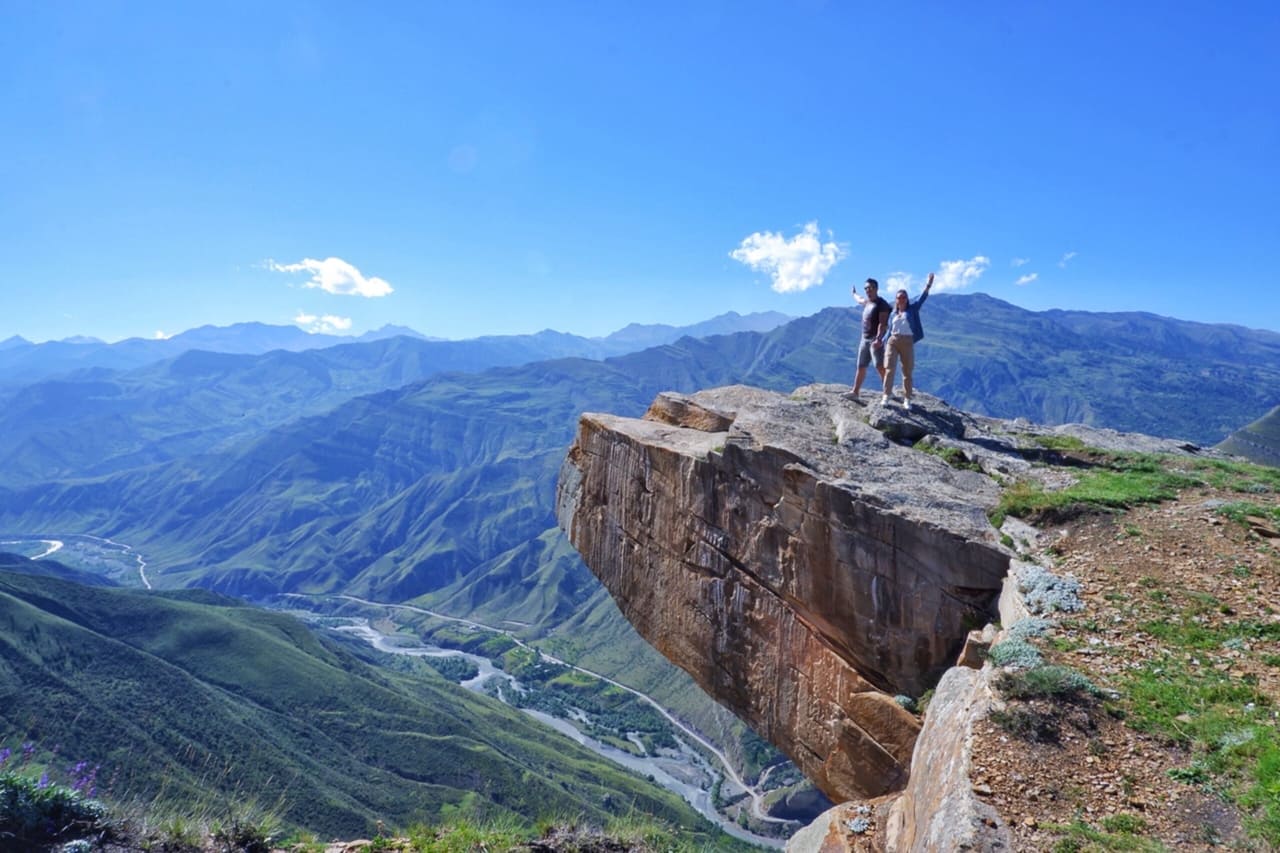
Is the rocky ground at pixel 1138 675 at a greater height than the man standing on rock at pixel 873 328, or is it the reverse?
the man standing on rock at pixel 873 328

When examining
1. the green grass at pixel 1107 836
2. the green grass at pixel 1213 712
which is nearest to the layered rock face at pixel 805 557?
the green grass at pixel 1213 712

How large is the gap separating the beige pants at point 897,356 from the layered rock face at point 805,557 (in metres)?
1.22

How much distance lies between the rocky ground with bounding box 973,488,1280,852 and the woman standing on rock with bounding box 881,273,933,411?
895 centimetres

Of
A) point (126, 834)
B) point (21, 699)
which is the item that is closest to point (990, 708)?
point (126, 834)

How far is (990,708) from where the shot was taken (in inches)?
406

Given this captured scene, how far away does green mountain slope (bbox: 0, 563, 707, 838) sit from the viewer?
84.4 m

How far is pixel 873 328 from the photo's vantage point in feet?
80.2

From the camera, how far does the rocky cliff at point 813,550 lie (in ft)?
53.3

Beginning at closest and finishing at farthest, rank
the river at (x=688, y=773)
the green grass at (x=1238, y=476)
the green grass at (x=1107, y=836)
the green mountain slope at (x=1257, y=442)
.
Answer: the green grass at (x=1107, y=836) → the green grass at (x=1238, y=476) → the river at (x=688, y=773) → the green mountain slope at (x=1257, y=442)

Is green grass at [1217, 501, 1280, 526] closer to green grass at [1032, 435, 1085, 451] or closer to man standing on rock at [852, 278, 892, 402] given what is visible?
green grass at [1032, 435, 1085, 451]

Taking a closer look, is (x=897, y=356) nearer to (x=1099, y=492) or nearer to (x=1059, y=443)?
(x=1059, y=443)

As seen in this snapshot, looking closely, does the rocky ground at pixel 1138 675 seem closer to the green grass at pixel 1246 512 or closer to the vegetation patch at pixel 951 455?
the green grass at pixel 1246 512

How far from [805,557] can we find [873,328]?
9.90 metres

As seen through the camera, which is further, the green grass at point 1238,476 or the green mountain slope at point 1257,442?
the green mountain slope at point 1257,442
